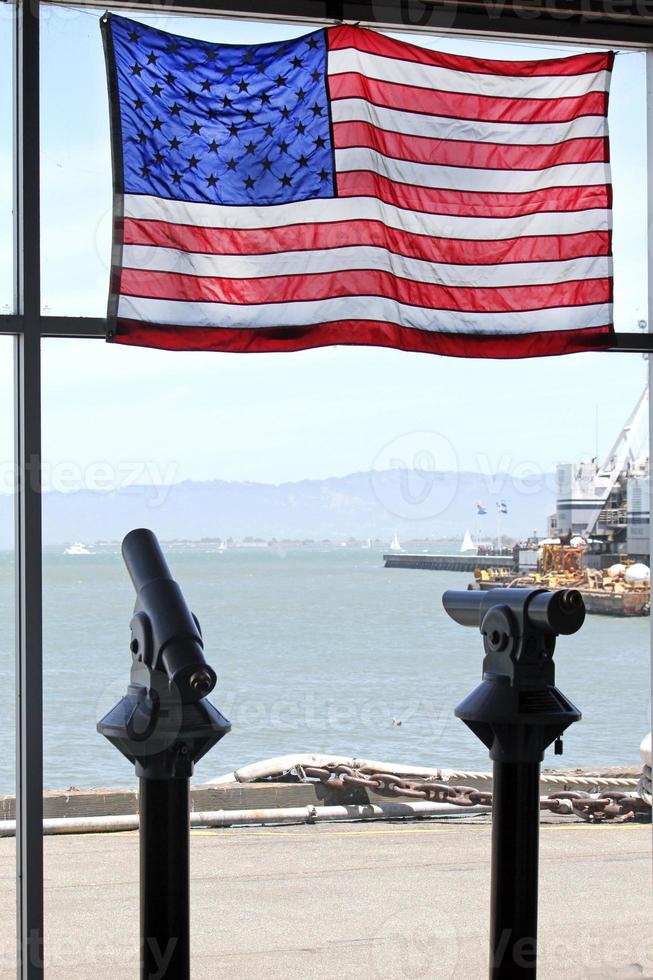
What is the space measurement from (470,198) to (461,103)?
23 centimetres

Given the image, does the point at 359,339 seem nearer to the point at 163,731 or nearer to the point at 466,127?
the point at 466,127

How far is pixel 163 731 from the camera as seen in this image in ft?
5.36

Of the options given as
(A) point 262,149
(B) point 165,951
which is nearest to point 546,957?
(B) point 165,951

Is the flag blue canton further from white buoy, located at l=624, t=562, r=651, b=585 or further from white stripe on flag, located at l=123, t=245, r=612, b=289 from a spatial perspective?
white buoy, located at l=624, t=562, r=651, b=585

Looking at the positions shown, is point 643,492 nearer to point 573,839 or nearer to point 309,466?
point 573,839

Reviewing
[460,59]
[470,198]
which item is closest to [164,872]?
[470,198]

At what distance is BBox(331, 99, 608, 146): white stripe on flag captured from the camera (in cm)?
257

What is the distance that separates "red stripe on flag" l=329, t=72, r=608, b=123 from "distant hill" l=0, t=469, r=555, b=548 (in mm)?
11481

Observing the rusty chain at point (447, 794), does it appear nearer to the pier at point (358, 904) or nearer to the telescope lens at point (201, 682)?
the pier at point (358, 904)

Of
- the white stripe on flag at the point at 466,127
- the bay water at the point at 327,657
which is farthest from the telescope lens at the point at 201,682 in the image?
the bay water at the point at 327,657

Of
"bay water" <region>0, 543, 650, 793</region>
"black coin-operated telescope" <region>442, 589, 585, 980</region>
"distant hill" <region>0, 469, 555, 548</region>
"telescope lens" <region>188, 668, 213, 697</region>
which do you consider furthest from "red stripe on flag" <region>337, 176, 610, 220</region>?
"bay water" <region>0, 543, 650, 793</region>

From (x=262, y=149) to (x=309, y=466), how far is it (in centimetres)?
2779

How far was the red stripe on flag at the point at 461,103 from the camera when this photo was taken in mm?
2574

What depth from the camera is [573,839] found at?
14.9 feet
